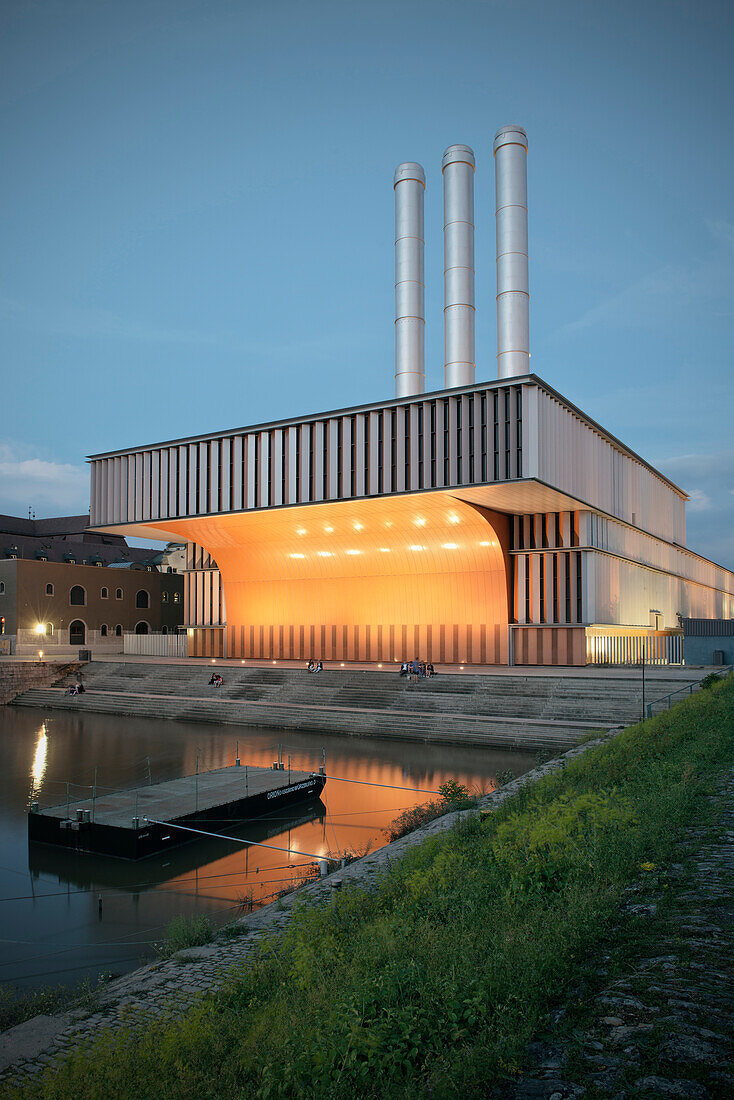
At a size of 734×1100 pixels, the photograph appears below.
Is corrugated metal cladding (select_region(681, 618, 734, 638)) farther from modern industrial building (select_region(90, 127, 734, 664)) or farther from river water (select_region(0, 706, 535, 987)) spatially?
river water (select_region(0, 706, 535, 987))

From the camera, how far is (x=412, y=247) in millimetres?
41875

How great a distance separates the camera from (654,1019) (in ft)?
14.0

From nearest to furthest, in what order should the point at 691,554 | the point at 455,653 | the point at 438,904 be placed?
the point at 438,904
the point at 455,653
the point at 691,554

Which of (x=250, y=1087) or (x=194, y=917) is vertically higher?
(x=250, y=1087)

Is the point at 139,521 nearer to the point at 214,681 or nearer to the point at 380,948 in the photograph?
the point at 214,681

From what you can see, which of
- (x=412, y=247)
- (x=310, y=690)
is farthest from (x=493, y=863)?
(x=412, y=247)

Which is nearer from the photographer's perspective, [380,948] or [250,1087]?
[250,1087]

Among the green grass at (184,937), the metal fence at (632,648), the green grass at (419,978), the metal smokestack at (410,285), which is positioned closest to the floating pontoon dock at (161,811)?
the green grass at (184,937)

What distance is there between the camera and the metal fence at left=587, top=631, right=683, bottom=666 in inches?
1457

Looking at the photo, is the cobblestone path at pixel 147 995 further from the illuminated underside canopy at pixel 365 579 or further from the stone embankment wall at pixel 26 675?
the stone embankment wall at pixel 26 675

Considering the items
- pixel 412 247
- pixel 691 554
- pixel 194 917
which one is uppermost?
pixel 412 247

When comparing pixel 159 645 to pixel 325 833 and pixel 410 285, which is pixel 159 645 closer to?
pixel 410 285

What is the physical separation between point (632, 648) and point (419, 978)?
3864 cm

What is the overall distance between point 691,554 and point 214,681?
4277 cm
